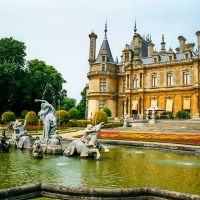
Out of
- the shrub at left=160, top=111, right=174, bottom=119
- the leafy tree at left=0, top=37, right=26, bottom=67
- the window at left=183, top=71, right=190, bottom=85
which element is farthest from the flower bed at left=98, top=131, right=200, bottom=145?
the leafy tree at left=0, top=37, right=26, bottom=67

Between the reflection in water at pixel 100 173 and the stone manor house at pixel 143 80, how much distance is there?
3086cm

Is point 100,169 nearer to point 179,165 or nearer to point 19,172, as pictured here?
point 19,172

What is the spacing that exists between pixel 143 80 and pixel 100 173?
41522mm

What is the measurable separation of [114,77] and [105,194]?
1896 inches

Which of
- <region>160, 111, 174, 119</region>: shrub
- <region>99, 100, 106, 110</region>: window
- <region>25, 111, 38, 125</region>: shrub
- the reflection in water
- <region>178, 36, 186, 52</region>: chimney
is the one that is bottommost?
the reflection in water

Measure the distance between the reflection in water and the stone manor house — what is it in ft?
101

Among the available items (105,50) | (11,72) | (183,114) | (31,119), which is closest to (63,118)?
(31,119)

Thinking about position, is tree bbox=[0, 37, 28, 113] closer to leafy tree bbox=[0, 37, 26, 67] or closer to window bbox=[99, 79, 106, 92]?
leafy tree bbox=[0, 37, 26, 67]

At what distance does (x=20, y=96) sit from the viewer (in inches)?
1879

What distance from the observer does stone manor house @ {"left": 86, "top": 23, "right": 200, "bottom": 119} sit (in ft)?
146

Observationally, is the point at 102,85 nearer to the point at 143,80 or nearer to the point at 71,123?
the point at 143,80

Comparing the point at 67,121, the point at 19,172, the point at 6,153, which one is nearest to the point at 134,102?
the point at 67,121

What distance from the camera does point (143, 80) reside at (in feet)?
161

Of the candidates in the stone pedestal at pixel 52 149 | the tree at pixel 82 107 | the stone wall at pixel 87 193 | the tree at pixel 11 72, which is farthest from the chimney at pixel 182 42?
the stone wall at pixel 87 193
